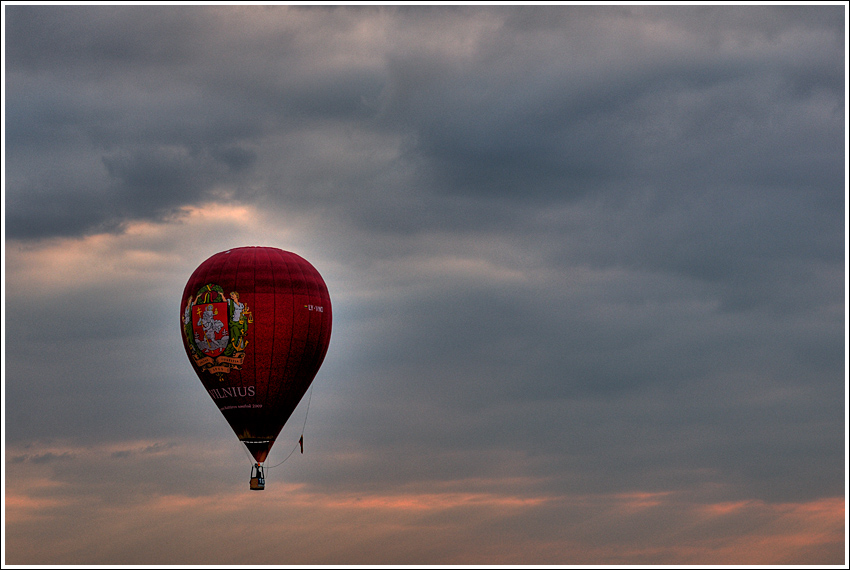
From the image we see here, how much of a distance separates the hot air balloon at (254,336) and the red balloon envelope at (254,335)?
0.19ft

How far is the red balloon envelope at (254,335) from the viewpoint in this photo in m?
83.5

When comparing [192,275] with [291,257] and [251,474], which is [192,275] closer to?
[291,257]

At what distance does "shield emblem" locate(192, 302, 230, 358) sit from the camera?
83562 millimetres

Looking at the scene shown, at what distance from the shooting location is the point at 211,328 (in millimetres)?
83875

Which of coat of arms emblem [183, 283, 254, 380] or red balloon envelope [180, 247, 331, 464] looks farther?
red balloon envelope [180, 247, 331, 464]

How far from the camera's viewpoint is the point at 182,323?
8619 centimetres

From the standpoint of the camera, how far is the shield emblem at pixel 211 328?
8356cm

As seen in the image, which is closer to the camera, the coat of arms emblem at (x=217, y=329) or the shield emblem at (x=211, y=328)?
the coat of arms emblem at (x=217, y=329)

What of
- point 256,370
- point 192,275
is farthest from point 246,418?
point 192,275

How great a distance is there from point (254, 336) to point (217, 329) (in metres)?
2.27

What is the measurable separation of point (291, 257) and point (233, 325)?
597 cm

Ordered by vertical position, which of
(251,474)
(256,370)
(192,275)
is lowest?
(251,474)

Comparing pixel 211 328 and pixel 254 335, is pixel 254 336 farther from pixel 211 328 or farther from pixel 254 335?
pixel 211 328

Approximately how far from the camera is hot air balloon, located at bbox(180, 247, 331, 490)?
8350cm
